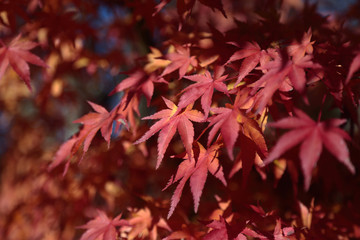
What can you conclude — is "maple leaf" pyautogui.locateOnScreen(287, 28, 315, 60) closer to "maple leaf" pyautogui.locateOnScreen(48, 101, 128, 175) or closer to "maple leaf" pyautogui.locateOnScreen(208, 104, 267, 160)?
"maple leaf" pyautogui.locateOnScreen(208, 104, 267, 160)

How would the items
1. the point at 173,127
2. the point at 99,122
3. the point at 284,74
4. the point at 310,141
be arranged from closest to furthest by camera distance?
the point at 310,141 < the point at 284,74 < the point at 173,127 < the point at 99,122

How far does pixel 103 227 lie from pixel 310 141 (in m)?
0.77

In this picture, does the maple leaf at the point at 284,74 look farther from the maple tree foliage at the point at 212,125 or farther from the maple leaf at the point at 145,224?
the maple leaf at the point at 145,224

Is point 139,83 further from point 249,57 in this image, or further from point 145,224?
point 145,224

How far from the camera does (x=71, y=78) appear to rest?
3.14 meters

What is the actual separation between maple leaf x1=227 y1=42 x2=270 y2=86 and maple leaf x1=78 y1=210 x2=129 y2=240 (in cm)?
64

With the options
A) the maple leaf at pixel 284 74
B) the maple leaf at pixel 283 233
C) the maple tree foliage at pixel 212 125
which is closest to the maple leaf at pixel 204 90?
the maple tree foliage at pixel 212 125

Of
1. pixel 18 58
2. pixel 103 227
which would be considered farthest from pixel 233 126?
pixel 18 58

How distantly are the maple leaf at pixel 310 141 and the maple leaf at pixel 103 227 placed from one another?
64cm

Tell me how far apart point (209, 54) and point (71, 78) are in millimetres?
2455

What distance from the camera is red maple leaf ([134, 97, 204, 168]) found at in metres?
0.78

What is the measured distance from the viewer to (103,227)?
1.06 metres

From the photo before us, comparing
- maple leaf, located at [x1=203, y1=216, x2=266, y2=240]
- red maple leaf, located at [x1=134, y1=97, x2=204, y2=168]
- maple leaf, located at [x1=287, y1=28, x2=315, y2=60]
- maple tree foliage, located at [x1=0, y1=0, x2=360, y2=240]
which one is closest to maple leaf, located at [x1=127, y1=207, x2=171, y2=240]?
maple tree foliage, located at [x1=0, y1=0, x2=360, y2=240]

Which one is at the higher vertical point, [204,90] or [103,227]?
[204,90]
